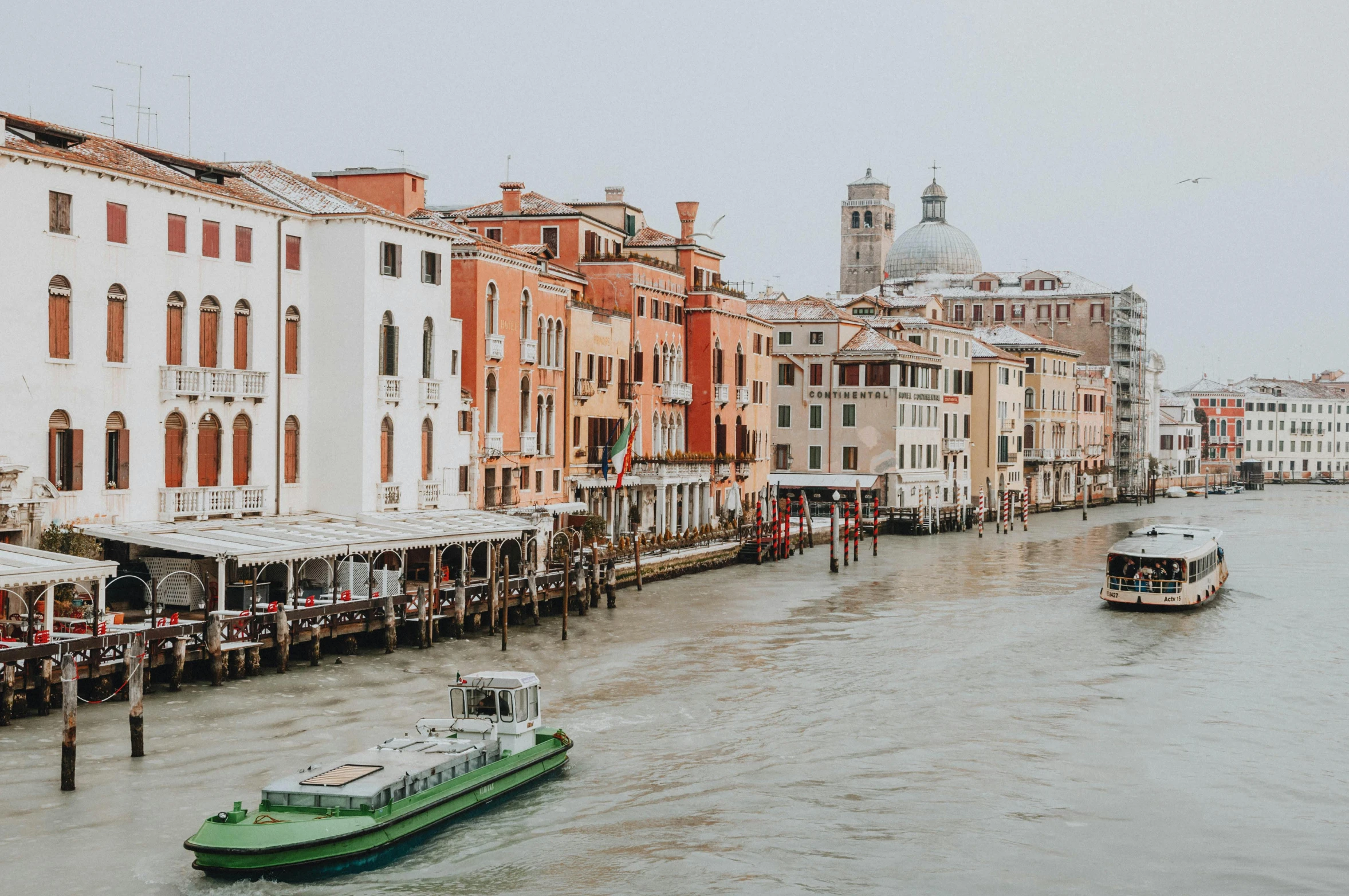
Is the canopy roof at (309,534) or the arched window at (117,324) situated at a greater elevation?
the arched window at (117,324)

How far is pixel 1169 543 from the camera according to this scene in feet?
149

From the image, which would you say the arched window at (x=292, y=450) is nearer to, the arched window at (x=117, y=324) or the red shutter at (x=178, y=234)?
the red shutter at (x=178, y=234)

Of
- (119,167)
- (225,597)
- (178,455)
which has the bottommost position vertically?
(225,597)

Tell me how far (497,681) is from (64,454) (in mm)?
11229

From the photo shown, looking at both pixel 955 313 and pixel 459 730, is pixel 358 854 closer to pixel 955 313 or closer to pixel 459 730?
pixel 459 730

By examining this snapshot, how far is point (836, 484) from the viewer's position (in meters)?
69.1

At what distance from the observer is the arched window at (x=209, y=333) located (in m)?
32.5

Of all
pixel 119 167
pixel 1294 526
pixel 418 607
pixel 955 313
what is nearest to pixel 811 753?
pixel 418 607

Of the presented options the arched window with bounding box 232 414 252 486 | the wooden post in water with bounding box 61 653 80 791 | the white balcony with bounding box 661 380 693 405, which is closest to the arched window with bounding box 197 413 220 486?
the arched window with bounding box 232 414 252 486

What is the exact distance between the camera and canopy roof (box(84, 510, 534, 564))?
28.7 metres

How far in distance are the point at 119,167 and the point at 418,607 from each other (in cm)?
1016

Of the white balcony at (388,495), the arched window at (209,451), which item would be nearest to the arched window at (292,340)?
the arched window at (209,451)

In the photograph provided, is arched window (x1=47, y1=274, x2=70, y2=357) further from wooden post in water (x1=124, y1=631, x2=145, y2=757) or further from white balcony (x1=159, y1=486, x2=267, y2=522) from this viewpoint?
wooden post in water (x1=124, y1=631, x2=145, y2=757)

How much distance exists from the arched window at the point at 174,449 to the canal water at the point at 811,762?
18.5ft
